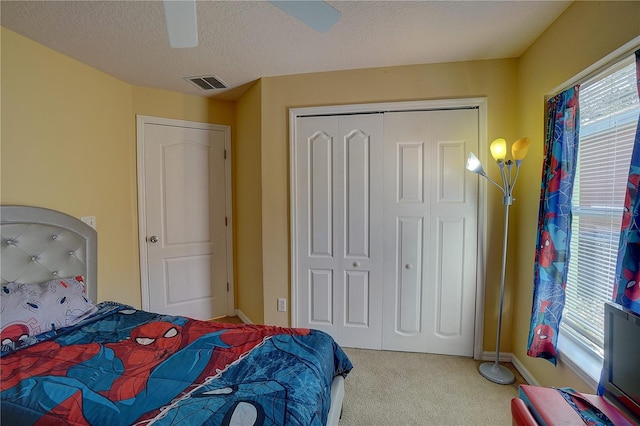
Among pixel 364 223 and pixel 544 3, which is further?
pixel 364 223

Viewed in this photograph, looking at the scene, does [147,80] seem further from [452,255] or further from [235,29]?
[452,255]

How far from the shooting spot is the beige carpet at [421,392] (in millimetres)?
1686

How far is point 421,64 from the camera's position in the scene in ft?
7.46

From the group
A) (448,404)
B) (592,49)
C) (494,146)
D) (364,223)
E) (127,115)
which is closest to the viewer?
(592,49)

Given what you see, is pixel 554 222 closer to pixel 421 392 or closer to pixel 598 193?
pixel 598 193

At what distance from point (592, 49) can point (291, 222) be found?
222 cm

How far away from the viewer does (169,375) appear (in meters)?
1.20

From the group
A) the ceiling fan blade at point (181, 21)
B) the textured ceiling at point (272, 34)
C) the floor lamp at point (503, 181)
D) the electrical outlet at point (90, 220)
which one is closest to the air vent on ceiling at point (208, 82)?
the textured ceiling at point (272, 34)

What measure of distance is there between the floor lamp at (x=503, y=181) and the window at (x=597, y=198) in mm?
328

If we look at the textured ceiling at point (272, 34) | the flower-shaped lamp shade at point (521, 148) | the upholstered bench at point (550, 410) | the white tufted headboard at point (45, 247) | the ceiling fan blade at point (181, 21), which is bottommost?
the upholstered bench at point (550, 410)

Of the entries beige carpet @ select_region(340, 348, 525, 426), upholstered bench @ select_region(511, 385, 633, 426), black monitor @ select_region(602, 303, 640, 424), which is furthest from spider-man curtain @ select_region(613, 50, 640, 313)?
beige carpet @ select_region(340, 348, 525, 426)

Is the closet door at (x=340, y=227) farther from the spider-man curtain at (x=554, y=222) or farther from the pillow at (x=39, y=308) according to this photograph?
the pillow at (x=39, y=308)

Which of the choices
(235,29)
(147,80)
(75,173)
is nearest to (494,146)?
(235,29)

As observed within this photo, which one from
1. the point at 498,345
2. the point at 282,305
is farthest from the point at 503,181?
the point at 282,305
